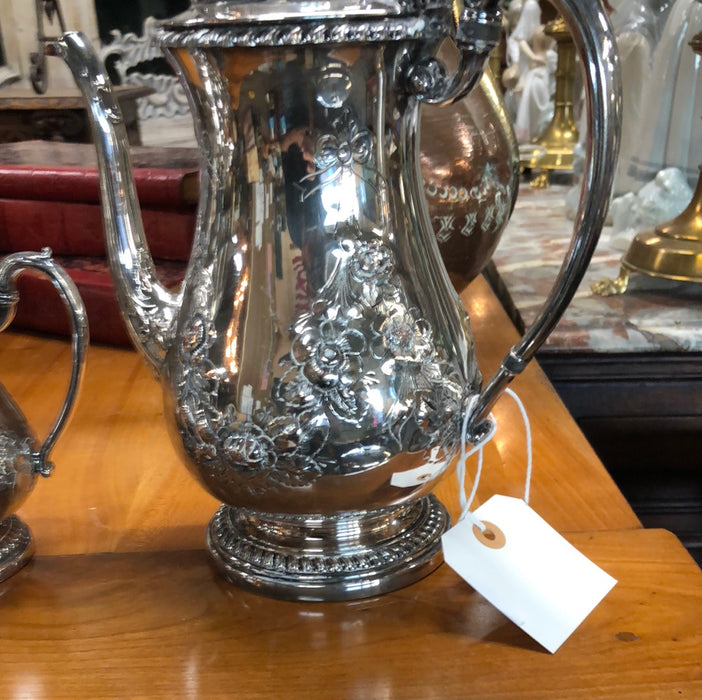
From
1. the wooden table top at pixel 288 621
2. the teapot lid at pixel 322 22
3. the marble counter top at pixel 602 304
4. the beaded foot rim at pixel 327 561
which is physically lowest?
the marble counter top at pixel 602 304

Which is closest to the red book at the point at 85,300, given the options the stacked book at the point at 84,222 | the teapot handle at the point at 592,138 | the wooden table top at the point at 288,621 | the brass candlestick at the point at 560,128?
the stacked book at the point at 84,222

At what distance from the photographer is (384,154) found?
36cm

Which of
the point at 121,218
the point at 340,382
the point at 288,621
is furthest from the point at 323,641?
the point at 121,218

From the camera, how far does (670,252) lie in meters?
0.81

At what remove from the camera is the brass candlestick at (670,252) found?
2.62ft

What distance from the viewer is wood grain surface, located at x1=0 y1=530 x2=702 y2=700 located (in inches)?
13.8

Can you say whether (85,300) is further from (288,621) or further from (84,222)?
(288,621)

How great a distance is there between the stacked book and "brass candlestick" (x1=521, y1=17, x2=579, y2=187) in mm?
783

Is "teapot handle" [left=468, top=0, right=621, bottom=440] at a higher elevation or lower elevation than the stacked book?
higher

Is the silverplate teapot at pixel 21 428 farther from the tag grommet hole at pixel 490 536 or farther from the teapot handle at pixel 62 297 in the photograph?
the tag grommet hole at pixel 490 536

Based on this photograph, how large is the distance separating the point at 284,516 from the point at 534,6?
1.70 meters

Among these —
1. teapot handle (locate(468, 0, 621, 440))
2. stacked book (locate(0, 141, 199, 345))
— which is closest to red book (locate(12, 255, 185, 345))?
Result: stacked book (locate(0, 141, 199, 345))

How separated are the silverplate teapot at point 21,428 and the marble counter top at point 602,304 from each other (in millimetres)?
440

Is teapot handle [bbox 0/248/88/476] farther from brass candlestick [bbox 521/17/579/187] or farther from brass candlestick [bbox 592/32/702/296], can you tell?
brass candlestick [bbox 521/17/579/187]
